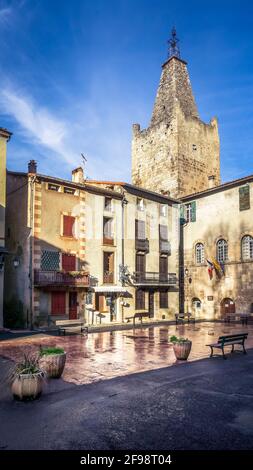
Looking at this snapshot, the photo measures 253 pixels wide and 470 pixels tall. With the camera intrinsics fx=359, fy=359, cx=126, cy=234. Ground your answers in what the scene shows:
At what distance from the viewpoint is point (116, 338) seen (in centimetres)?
1839

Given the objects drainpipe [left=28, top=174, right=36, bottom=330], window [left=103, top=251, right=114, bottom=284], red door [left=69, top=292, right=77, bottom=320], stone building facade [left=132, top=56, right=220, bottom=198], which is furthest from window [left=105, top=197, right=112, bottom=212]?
stone building facade [left=132, top=56, right=220, bottom=198]

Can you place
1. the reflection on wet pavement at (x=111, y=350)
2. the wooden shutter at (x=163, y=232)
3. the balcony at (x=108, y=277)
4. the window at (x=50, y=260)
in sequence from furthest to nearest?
the wooden shutter at (x=163, y=232)
the balcony at (x=108, y=277)
the window at (x=50, y=260)
the reflection on wet pavement at (x=111, y=350)

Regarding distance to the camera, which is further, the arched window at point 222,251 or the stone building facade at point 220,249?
the arched window at point 222,251

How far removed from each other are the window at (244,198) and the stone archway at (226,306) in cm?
728

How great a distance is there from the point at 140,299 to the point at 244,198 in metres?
11.1

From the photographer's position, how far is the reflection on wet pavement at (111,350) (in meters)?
11.1

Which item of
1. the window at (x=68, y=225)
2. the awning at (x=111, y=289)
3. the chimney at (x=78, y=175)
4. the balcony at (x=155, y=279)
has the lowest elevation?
the awning at (x=111, y=289)

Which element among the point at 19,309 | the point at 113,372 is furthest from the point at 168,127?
the point at 113,372

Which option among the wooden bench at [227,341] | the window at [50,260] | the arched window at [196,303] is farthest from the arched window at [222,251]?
the wooden bench at [227,341]

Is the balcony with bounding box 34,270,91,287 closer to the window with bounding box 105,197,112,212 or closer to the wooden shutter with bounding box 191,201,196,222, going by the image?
the window with bounding box 105,197,112,212

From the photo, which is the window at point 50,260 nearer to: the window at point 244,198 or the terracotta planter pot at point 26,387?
the window at point 244,198

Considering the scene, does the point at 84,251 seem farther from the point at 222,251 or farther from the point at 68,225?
the point at 222,251

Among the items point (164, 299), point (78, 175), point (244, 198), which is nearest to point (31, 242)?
point (78, 175)
